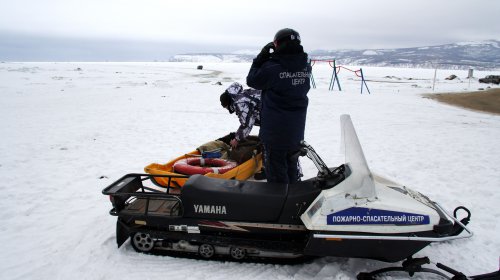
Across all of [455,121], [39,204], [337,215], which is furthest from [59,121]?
[455,121]

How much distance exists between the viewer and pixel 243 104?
490 centimetres

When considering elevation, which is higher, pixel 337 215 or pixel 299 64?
pixel 299 64

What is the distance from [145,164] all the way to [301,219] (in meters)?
4.29

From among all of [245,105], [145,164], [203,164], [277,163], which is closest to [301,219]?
[277,163]

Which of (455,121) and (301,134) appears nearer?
(301,134)

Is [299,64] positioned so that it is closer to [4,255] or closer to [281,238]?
[281,238]

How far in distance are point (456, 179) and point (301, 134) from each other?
3.56 m

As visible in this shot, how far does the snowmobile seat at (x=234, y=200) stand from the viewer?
3.11 meters

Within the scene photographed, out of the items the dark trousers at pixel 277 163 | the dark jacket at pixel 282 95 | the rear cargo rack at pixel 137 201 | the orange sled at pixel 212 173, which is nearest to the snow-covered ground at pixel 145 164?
the rear cargo rack at pixel 137 201

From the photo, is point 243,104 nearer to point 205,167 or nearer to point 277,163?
point 205,167

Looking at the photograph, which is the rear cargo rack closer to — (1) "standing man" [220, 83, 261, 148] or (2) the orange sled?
(2) the orange sled

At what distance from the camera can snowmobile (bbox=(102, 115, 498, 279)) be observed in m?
2.88

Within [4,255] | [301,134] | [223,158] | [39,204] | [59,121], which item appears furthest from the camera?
[59,121]

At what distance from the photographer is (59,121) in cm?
1052
